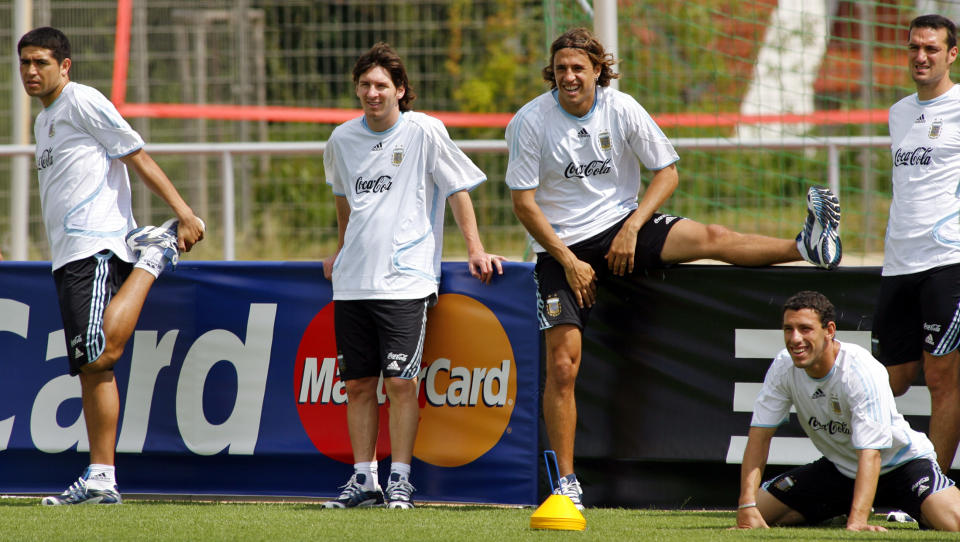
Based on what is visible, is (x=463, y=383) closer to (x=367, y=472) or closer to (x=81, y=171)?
(x=367, y=472)

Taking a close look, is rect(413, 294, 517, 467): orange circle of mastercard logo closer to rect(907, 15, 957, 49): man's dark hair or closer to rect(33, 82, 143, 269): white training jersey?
rect(33, 82, 143, 269): white training jersey

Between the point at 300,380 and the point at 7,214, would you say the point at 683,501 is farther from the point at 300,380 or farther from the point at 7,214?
the point at 7,214

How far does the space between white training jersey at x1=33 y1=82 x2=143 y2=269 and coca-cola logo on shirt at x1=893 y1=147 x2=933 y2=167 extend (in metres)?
3.49

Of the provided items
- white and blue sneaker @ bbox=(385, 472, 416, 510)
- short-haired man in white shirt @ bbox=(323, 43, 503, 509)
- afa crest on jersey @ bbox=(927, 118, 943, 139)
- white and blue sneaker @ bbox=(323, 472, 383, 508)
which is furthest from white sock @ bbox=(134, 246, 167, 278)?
afa crest on jersey @ bbox=(927, 118, 943, 139)

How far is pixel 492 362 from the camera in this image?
5711 mm

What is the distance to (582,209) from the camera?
5488 millimetres

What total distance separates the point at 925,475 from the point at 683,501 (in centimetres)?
120

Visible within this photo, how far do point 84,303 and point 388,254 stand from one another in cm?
141

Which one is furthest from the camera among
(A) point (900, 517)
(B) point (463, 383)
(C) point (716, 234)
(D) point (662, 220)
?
(B) point (463, 383)

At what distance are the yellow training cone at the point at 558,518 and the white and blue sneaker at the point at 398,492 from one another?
0.86 metres

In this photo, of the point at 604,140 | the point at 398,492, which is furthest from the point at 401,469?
the point at 604,140

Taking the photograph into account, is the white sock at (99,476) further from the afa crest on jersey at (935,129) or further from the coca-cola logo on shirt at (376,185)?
the afa crest on jersey at (935,129)

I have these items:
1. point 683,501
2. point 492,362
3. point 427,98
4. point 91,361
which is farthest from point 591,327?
point 427,98

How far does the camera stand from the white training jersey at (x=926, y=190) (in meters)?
5.16
